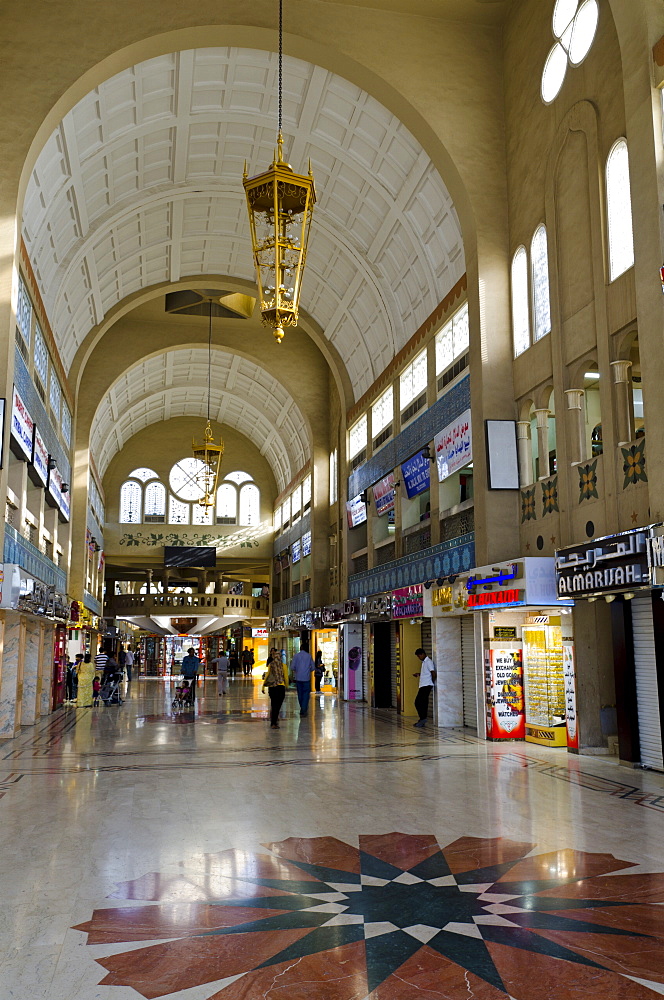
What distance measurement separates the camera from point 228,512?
1491 inches

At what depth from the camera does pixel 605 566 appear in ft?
30.5

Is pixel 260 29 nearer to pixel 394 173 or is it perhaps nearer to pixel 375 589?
pixel 394 173

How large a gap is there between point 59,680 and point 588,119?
1686 centimetres

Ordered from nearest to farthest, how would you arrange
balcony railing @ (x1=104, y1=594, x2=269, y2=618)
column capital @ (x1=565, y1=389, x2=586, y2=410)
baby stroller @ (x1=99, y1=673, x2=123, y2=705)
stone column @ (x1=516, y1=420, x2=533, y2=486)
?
column capital @ (x1=565, y1=389, x2=586, y2=410) → stone column @ (x1=516, y1=420, x2=533, y2=486) → baby stroller @ (x1=99, y1=673, x2=123, y2=705) → balcony railing @ (x1=104, y1=594, x2=269, y2=618)

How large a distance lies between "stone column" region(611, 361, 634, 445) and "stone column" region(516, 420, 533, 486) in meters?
2.87

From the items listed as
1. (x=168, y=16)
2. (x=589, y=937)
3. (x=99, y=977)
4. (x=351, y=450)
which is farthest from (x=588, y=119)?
(x=351, y=450)

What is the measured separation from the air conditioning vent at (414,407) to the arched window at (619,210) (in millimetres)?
7009

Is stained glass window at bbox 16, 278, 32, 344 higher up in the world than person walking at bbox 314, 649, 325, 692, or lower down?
higher up

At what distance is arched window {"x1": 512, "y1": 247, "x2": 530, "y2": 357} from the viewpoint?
12.9m

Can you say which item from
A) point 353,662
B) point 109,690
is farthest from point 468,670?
point 109,690

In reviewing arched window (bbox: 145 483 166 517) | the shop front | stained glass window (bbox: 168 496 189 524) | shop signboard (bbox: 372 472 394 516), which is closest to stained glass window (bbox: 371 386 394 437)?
shop signboard (bbox: 372 472 394 516)

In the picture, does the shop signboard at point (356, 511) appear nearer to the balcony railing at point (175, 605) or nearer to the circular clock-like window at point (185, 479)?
the circular clock-like window at point (185, 479)

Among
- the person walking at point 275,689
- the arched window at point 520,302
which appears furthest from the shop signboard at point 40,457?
the arched window at point 520,302

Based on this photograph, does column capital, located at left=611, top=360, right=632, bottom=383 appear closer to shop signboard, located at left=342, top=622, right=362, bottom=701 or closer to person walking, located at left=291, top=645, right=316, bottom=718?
person walking, located at left=291, top=645, right=316, bottom=718
